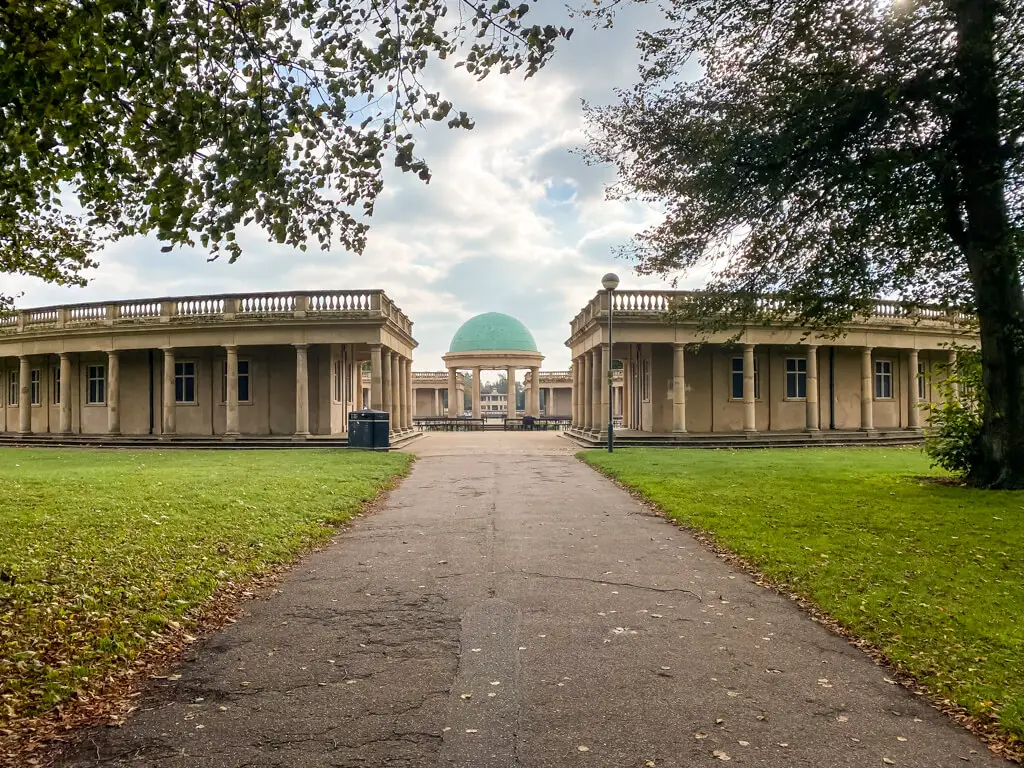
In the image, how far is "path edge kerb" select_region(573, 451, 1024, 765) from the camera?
3.42 m

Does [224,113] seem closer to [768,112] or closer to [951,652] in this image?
[951,652]

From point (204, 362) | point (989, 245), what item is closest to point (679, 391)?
point (989, 245)

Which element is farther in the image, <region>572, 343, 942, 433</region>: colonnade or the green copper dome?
the green copper dome

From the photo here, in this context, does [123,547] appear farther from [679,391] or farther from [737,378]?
[737,378]

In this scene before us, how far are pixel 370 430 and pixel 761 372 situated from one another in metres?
16.7

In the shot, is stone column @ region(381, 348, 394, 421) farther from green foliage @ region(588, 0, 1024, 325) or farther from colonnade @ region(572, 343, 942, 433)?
green foliage @ region(588, 0, 1024, 325)

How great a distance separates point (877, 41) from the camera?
→ 406 inches

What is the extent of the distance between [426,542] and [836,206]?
9308 millimetres

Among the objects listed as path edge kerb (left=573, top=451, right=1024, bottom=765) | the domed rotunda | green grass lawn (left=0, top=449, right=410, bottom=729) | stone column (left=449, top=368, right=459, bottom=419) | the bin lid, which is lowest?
path edge kerb (left=573, top=451, right=1024, bottom=765)

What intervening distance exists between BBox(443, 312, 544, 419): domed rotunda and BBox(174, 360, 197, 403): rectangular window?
76.4 ft

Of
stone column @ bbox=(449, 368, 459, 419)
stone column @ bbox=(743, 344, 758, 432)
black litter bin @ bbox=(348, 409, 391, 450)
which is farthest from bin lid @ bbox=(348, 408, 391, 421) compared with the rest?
stone column @ bbox=(449, 368, 459, 419)

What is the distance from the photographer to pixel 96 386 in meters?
29.3

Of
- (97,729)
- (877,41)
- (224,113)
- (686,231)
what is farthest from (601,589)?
(877,41)

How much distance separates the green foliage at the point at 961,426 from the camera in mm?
13156
